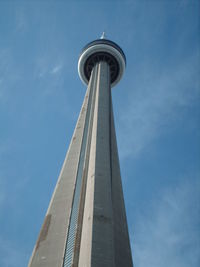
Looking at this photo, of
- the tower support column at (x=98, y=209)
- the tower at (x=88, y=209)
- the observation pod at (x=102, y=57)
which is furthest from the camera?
the observation pod at (x=102, y=57)

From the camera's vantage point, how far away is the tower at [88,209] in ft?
45.1

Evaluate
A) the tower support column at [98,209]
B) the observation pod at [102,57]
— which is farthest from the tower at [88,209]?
the observation pod at [102,57]

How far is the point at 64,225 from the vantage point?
1875cm

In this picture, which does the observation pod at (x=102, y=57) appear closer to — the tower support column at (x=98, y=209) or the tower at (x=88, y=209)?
the tower at (x=88, y=209)

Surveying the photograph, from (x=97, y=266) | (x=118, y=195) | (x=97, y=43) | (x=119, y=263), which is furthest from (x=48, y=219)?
(x=97, y=43)

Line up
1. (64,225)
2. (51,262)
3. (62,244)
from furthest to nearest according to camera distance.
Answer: (64,225)
(62,244)
(51,262)

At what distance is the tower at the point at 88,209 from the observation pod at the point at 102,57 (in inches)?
563

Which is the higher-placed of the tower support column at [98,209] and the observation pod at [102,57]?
the observation pod at [102,57]

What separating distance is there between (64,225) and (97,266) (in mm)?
7246

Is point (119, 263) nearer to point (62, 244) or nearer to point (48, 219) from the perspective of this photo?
point (62, 244)

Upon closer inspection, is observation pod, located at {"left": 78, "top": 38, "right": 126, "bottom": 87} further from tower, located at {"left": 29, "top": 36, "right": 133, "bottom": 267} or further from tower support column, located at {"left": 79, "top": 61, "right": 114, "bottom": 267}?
tower support column, located at {"left": 79, "top": 61, "right": 114, "bottom": 267}

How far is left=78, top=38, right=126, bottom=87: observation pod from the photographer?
43.2m

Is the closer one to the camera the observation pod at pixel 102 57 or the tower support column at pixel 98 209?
the tower support column at pixel 98 209

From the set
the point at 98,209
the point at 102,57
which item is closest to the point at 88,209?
the point at 98,209
